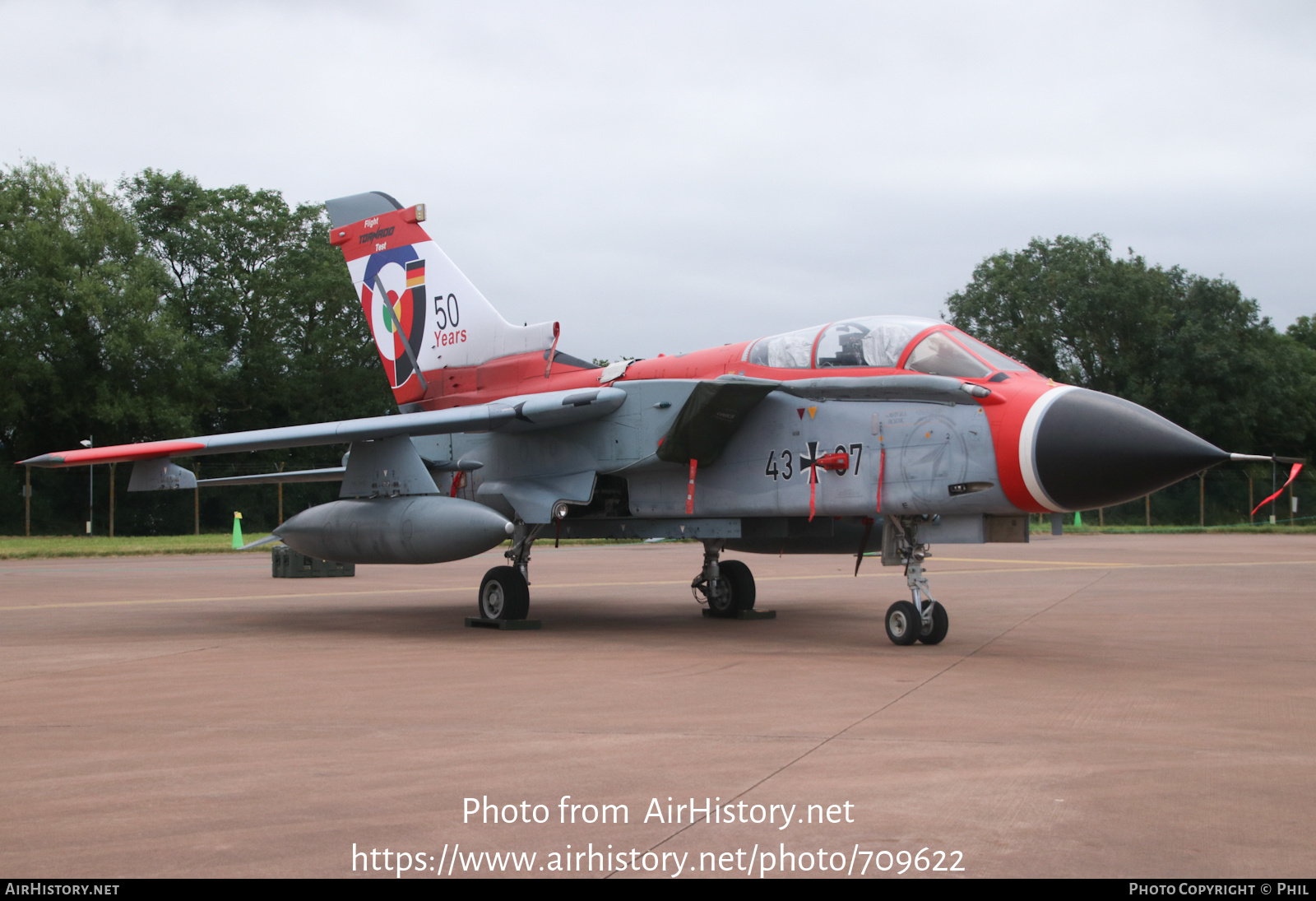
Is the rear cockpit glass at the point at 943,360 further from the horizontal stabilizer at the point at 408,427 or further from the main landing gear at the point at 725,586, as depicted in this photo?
the main landing gear at the point at 725,586

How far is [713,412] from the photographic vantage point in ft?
34.2

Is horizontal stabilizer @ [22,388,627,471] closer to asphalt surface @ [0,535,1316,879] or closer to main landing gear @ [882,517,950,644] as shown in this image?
asphalt surface @ [0,535,1316,879]

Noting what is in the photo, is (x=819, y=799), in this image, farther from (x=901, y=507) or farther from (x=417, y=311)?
(x=417, y=311)

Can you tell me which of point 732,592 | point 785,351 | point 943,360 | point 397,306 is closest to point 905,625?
point 943,360

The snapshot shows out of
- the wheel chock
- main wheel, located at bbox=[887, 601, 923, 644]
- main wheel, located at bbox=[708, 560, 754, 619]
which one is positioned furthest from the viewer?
main wheel, located at bbox=[708, 560, 754, 619]

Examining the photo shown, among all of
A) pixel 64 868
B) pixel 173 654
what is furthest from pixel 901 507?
pixel 64 868

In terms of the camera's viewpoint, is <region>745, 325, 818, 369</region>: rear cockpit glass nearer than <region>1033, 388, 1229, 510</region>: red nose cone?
No

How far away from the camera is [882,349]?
9.70 metres

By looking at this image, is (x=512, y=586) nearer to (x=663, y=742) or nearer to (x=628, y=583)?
(x=663, y=742)

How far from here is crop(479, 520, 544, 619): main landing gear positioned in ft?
38.4

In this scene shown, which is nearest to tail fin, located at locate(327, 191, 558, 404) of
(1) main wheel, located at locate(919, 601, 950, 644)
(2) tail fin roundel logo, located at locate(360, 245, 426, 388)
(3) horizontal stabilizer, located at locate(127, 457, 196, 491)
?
(2) tail fin roundel logo, located at locate(360, 245, 426, 388)

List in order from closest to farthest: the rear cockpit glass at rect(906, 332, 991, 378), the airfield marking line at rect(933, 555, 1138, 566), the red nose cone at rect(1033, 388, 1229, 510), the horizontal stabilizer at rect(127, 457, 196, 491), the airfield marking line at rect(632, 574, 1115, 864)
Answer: the airfield marking line at rect(632, 574, 1115, 864), the red nose cone at rect(1033, 388, 1229, 510), the rear cockpit glass at rect(906, 332, 991, 378), the horizontal stabilizer at rect(127, 457, 196, 491), the airfield marking line at rect(933, 555, 1138, 566)

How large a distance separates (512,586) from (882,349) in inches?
179

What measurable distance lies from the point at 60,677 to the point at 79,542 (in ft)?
84.7
